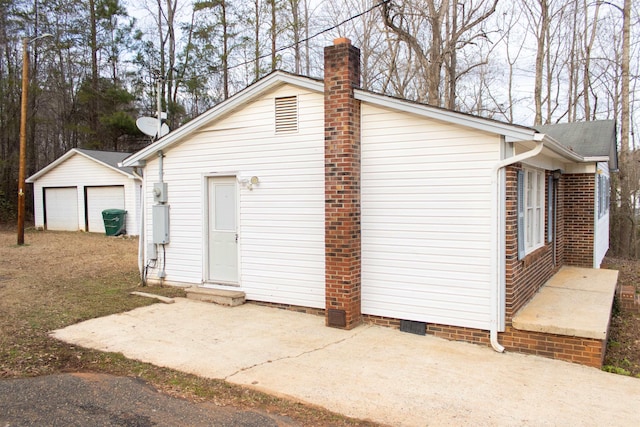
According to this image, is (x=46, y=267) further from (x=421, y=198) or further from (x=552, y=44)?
(x=552, y=44)

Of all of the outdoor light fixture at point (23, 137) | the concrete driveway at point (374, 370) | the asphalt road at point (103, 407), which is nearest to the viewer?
the asphalt road at point (103, 407)

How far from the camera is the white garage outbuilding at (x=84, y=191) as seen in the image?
1908cm

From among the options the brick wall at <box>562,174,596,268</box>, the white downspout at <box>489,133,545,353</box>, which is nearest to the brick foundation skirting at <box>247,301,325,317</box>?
the white downspout at <box>489,133,545,353</box>

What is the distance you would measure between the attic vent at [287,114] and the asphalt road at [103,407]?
4308 mm

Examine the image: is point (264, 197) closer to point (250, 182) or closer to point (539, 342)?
point (250, 182)

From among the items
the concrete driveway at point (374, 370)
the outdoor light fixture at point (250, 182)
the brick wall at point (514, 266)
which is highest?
the outdoor light fixture at point (250, 182)

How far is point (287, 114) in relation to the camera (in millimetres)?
Result: 7457

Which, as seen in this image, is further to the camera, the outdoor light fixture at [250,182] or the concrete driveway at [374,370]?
the outdoor light fixture at [250,182]

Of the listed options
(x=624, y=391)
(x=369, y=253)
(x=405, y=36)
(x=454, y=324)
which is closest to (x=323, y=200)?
(x=369, y=253)

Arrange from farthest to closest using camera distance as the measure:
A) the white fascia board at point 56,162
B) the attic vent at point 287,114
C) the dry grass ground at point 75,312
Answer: the white fascia board at point 56,162, the attic vent at point 287,114, the dry grass ground at point 75,312

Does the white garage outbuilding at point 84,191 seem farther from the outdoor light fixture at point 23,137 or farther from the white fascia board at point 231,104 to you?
the white fascia board at point 231,104

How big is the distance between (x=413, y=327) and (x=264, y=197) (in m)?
3.15

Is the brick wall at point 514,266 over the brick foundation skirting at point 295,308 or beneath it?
over

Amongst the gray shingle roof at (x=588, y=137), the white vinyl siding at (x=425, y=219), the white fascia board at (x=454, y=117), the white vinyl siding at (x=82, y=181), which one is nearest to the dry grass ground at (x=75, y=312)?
the white vinyl siding at (x=425, y=219)
